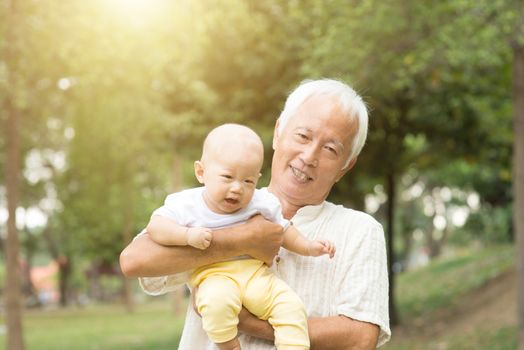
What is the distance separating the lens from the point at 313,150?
321 cm

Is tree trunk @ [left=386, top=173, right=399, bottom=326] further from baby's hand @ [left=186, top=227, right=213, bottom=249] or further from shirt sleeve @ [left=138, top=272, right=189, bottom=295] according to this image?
baby's hand @ [left=186, top=227, right=213, bottom=249]

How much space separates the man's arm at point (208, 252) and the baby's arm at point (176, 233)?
1.2 inches

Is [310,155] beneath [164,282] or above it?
above

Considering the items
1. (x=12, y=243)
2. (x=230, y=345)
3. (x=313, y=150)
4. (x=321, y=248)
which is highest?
(x=12, y=243)

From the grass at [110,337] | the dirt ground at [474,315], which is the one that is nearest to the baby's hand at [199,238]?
the dirt ground at [474,315]

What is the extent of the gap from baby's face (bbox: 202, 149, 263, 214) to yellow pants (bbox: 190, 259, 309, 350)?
222mm

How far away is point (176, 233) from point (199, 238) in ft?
0.31

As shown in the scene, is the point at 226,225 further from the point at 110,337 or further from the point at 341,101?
the point at 110,337

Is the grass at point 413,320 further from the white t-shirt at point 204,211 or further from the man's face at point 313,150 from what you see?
the white t-shirt at point 204,211

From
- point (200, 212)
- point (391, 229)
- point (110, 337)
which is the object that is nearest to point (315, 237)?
point (200, 212)

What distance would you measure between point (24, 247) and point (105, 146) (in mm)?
26989

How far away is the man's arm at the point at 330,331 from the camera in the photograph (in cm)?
302

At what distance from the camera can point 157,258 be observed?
2.97 meters

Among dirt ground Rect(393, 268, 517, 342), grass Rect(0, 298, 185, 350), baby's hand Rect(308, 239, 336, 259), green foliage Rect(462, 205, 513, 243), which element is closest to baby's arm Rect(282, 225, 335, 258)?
baby's hand Rect(308, 239, 336, 259)
